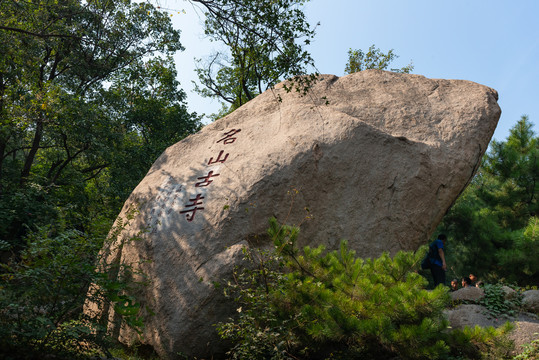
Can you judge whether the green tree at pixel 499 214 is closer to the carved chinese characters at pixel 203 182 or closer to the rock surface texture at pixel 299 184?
the rock surface texture at pixel 299 184

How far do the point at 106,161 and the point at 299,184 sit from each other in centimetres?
939

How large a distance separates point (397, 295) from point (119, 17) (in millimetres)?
11764

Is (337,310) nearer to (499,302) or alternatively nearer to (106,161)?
(499,302)

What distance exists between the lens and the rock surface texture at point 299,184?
573 cm

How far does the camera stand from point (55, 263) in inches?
182

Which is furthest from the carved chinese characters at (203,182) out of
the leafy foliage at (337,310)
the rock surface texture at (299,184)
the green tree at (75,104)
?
the green tree at (75,104)

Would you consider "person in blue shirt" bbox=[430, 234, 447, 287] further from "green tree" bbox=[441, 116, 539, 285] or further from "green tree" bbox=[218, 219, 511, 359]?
"green tree" bbox=[441, 116, 539, 285]

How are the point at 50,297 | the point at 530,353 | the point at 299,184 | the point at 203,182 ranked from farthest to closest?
the point at 203,182, the point at 299,184, the point at 530,353, the point at 50,297

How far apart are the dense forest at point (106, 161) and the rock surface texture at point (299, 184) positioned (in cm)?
68

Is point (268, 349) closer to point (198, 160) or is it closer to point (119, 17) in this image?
point (198, 160)

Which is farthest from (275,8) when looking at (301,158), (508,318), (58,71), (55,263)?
(58,71)

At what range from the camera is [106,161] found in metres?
13.7

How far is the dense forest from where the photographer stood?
4516mm

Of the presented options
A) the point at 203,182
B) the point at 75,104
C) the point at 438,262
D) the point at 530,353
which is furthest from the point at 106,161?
the point at 530,353
